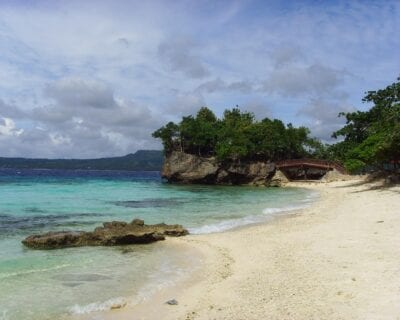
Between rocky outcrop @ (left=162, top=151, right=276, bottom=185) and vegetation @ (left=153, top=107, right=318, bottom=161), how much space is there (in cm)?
133

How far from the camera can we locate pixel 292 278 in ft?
32.9

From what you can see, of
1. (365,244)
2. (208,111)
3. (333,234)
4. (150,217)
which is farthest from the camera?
(208,111)

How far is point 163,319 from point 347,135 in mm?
47931

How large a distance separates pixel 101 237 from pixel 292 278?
803 centimetres

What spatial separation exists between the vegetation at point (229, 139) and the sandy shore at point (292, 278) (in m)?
44.9

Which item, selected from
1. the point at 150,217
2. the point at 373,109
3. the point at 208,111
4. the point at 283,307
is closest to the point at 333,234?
the point at 283,307

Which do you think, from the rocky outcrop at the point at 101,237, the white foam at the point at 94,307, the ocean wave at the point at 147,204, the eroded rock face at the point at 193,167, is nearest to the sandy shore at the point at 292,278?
the white foam at the point at 94,307

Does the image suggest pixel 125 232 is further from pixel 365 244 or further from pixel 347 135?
pixel 347 135

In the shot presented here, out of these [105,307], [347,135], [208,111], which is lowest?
[105,307]

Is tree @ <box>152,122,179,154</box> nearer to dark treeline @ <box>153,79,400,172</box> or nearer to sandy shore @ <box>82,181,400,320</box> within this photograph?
dark treeline @ <box>153,79,400,172</box>

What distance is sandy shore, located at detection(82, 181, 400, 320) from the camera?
799 cm

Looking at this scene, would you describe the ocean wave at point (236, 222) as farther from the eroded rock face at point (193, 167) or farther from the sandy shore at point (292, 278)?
the eroded rock face at point (193, 167)

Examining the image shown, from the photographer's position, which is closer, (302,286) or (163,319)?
(163,319)

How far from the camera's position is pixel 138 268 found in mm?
12109
